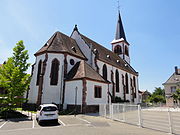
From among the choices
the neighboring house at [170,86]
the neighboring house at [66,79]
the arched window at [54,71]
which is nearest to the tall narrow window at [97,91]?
the neighboring house at [66,79]

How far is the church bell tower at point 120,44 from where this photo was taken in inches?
1672

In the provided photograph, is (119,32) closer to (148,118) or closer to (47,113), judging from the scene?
(148,118)

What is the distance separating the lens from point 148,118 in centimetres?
956

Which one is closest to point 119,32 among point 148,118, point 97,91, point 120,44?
point 120,44

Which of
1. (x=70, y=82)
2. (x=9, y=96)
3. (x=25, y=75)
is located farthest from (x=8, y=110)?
(x=70, y=82)

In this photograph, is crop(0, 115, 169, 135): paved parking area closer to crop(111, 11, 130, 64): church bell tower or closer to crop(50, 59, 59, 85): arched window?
crop(50, 59, 59, 85): arched window

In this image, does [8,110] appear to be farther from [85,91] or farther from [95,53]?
[95,53]

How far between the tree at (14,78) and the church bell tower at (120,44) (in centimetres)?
3176

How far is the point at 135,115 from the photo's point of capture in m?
10.3

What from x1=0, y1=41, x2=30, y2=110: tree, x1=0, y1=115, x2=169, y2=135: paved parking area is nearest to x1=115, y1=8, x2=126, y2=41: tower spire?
x1=0, y1=41, x2=30, y2=110: tree

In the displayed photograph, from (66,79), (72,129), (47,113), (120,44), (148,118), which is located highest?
(120,44)

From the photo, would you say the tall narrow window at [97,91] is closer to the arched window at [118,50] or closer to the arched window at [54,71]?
the arched window at [54,71]

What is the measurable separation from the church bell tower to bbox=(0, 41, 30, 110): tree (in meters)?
31.8

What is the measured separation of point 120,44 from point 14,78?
3407 cm
